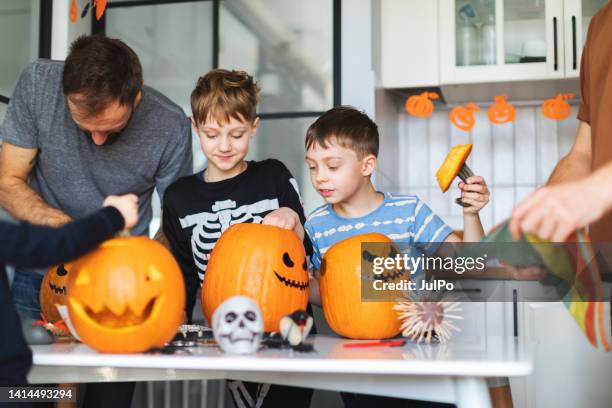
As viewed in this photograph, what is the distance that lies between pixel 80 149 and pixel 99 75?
1.03ft

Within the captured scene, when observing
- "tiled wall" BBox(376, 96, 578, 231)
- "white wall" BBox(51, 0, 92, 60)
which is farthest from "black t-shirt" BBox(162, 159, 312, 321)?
"tiled wall" BBox(376, 96, 578, 231)

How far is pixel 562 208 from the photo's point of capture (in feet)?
2.84

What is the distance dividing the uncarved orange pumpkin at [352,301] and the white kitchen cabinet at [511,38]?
1.72 meters

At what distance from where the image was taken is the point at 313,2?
284cm

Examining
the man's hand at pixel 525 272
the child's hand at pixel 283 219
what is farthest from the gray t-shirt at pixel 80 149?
the man's hand at pixel 525 272

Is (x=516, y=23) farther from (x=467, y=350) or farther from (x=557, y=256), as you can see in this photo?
(x=467, y=350)

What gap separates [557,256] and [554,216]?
55cm

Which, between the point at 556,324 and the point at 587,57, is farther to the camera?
the point at 556,324

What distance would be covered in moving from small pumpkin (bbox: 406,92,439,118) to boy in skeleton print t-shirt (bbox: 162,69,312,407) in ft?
4.52

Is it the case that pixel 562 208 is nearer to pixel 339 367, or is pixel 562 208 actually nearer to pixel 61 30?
pixel 339 367

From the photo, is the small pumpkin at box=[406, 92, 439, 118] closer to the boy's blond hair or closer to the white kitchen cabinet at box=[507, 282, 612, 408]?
the white kitchen cabinet at box=[507, 282, 612, 408]

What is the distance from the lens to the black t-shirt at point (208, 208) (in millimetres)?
1608

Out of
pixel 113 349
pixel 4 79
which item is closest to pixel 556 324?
pixel 113 349

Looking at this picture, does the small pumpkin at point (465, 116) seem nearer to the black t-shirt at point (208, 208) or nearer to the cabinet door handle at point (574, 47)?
the cabinet door handle at point (574, 47)
